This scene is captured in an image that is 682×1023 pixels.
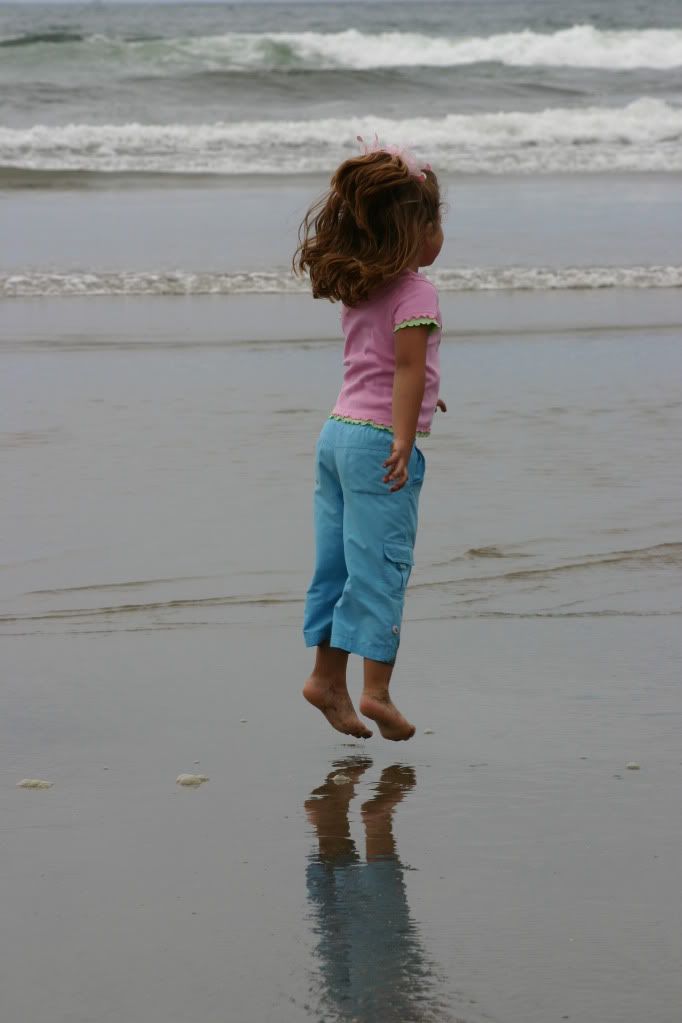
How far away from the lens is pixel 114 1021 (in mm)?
2055

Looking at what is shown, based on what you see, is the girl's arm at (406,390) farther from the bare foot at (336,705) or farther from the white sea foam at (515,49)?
the white sea foam at (515,49)

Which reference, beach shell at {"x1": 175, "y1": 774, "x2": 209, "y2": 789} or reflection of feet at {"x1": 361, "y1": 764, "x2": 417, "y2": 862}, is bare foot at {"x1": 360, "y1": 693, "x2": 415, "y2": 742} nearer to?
reflection of feet at {"x1": 361, "y1": 764, "x2": 417, "y2": 862}

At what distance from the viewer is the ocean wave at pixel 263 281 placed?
10586 mm

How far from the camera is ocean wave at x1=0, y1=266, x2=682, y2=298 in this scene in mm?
10586

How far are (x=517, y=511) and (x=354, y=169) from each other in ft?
7.38

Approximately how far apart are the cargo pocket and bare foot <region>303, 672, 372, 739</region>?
274 millimetres

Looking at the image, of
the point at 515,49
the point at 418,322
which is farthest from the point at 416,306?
the point at 515,49

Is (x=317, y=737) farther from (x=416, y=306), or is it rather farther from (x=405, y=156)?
(x=405, y=156)

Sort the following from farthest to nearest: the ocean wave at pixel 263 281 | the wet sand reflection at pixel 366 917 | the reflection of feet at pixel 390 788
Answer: the ocean wave at pixel 263 281
the reflection of feet at pixel 390 788
the wet sand reflection at pixel 366 917

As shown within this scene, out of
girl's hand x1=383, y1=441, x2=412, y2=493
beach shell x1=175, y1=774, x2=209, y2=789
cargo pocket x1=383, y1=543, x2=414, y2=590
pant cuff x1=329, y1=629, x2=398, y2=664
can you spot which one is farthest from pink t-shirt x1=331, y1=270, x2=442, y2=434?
beach shell x1=175, y1=774, x2=209, y2=789

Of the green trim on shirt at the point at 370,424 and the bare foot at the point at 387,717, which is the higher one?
the green trim on shirt at the point at 370,424

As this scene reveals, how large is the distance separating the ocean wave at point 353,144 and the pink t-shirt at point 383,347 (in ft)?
53.7

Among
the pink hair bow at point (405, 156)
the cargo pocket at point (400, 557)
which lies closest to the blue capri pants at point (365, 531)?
the cargo pocket at point (400, 557)

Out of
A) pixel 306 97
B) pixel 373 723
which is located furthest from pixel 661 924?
pixel 306 97
